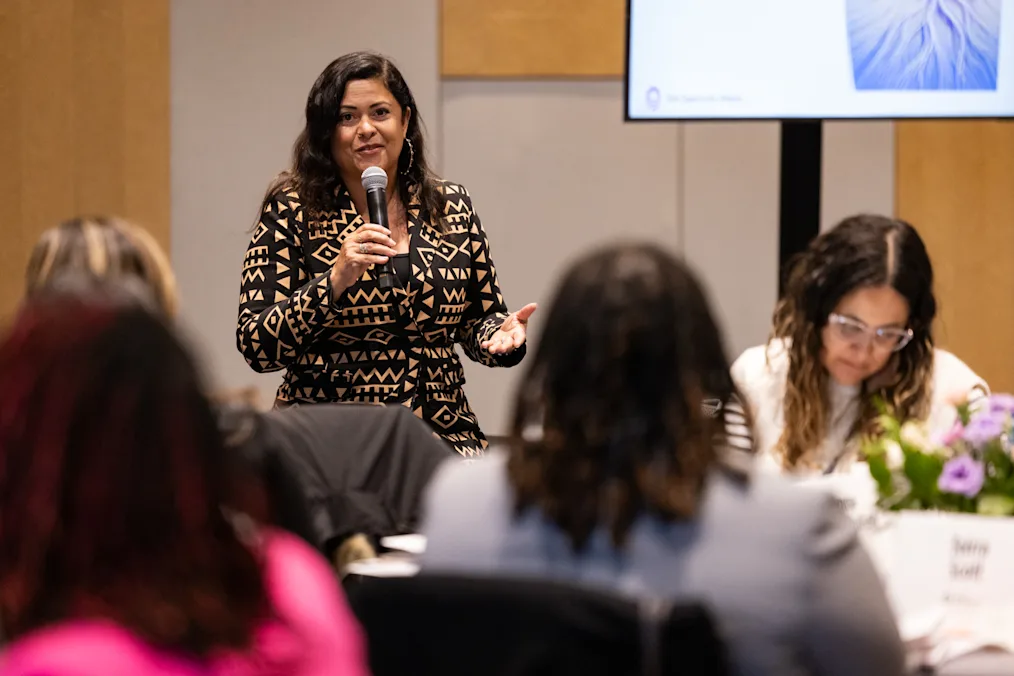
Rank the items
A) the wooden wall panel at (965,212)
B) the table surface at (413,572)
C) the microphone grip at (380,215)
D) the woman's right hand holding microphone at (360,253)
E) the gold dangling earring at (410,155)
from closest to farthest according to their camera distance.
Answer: the table surface at (413,572) < the woman's right hand holding microphone at (360,253) < the microphone grip at (380,215) < the gold dangling earring at (410,155) < the wooden wall panel at (965,212)

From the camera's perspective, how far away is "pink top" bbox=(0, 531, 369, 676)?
1018 mm

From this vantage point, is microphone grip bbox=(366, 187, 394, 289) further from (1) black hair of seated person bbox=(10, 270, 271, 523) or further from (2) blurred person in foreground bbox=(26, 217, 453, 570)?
(1) black hair of seated person bbox=(10, 270, 271, 523)

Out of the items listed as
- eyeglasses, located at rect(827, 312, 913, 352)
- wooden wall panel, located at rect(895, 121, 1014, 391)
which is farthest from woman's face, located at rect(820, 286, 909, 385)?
wooden wall panel, located at rect(895, 121, 1014, 391)

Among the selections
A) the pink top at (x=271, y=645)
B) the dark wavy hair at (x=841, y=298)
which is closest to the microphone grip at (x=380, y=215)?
the dark wavy hair at (x=841, y=298)

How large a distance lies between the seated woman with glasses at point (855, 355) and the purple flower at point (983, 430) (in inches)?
26.1

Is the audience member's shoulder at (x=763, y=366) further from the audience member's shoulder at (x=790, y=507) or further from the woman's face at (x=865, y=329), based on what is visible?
the audience member's shoulder at (x=790, y=507)

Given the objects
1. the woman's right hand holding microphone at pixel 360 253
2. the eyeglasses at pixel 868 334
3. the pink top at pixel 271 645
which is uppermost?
the woman's right hand holding microphone at pixel 360 253

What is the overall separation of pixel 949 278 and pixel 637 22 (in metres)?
2.29

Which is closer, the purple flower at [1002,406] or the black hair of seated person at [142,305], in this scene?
the black hair of seated person at [142,305]

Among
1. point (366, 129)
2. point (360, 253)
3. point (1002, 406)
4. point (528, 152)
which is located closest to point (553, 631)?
point (1002, 406)

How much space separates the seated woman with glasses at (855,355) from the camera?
253cm

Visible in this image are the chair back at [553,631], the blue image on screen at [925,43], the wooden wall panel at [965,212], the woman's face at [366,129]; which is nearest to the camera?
the chair back at [553,631]

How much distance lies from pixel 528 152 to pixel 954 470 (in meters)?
4.18

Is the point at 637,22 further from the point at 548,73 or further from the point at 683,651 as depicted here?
the point at 683,651
